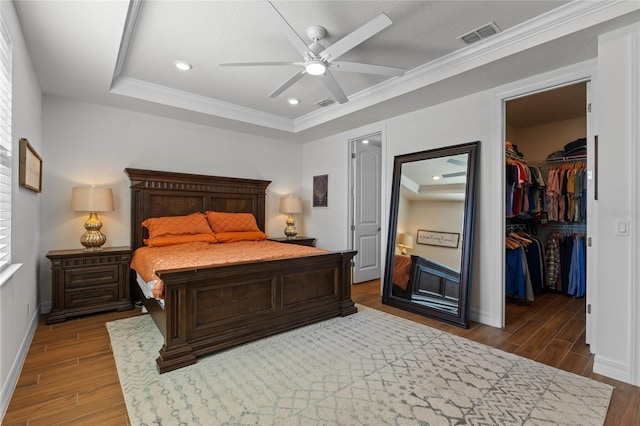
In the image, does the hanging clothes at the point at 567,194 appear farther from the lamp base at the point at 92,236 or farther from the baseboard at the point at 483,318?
the lamp base at the point at 92,236

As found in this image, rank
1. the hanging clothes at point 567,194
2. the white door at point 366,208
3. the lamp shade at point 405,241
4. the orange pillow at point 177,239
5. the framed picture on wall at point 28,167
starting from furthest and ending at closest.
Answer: the white door at point 366,208, the hanging clothes at point 567,194, the lamp shade at point 405,241, the orange pillow at point 177,239, the framed picture on wall at point 28,167

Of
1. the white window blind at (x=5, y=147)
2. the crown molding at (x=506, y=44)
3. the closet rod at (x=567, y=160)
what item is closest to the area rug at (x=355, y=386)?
the white window blind at (x=5, y=147)

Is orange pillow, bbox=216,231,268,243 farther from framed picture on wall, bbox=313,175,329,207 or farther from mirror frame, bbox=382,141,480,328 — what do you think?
mirror frame, bbox=382,141,480,328

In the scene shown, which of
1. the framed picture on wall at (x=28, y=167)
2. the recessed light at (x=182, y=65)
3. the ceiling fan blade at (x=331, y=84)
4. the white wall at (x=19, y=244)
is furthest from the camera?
the recessed light at (x=182, y=65)

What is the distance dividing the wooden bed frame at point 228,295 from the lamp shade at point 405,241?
2.65 ft

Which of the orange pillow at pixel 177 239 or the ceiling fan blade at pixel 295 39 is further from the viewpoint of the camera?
the orange pillow at pixel 177 239

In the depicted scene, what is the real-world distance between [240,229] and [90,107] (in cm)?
238

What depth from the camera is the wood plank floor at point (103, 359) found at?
5.91 feet

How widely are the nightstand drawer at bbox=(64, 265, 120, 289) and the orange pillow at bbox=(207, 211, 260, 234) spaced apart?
126cm

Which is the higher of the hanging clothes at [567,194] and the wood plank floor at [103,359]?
the hanging clothes at [567,194]

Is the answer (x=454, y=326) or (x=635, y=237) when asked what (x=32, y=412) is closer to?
(x=454, y=326)

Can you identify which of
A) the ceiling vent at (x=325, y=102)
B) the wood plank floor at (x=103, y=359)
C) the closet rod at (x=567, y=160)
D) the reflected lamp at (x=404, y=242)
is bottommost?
the wood plank floor at (x=103, y=359)

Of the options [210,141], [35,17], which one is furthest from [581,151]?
[35,17]

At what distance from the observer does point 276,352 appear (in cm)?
256
